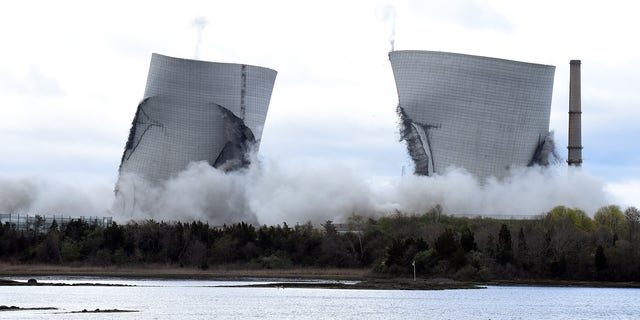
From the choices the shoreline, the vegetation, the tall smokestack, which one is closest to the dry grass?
the shoreline

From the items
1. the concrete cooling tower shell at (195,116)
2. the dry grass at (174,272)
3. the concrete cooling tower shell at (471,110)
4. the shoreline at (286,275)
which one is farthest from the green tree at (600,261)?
the concrete cooling tower shell at (195,116)

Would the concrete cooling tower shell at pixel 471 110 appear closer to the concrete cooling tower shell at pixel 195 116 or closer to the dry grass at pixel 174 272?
the concrete cooling tower shell at pixel 195 116

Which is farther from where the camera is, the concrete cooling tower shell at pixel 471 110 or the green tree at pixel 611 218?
the concrete cooling tower shell at pixel 471 110

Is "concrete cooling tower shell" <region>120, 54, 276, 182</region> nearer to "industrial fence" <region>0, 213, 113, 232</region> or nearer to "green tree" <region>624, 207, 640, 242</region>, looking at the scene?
"industrial fence" <region>0, 213, 113, 232</region>

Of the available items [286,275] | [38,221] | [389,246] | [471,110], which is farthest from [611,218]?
[38,221]

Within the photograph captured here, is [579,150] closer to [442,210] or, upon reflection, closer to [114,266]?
[442,210]
